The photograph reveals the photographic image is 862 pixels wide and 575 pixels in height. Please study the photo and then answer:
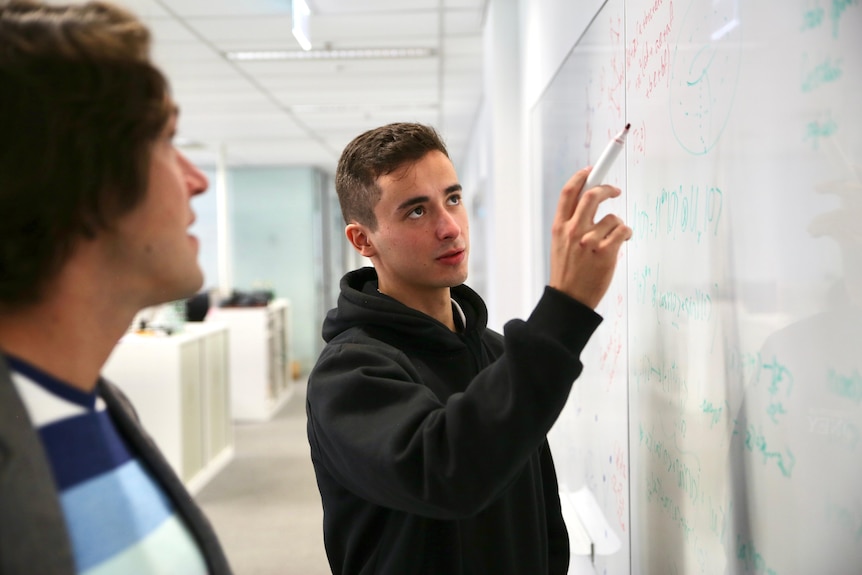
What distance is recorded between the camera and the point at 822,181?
0.70 meters

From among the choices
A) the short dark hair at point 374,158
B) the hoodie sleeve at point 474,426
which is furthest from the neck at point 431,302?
the hoodie sleeve at point 474,426

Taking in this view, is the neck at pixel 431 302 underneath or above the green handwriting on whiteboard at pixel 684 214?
underneath

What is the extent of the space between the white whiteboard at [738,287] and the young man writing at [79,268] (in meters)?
0.59

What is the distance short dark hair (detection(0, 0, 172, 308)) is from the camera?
55 centimetres

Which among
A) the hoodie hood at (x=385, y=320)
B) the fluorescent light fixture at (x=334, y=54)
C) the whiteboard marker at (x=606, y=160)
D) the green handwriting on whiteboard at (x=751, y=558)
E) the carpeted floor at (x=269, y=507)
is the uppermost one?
the fluorescent light fixture at (x=334, y=54)

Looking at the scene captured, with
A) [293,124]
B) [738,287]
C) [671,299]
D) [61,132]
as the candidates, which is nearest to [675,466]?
[671,299]

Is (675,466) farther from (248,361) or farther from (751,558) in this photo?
(248,361)

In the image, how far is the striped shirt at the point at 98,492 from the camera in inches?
22.6

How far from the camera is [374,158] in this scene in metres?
1.12

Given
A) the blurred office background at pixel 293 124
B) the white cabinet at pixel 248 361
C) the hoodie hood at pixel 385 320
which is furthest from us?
the white cabinet at pixel 248 361

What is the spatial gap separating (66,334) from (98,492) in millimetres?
132

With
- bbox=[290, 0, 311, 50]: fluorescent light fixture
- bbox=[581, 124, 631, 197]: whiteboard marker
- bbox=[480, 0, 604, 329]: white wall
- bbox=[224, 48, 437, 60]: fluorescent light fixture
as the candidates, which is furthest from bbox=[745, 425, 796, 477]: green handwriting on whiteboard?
bbox=[224, 48, 437, 60]: fluorescent light fixture

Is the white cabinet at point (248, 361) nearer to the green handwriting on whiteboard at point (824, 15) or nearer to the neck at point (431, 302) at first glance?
the neck at point (431, 302)

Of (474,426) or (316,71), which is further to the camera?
(316,71)
